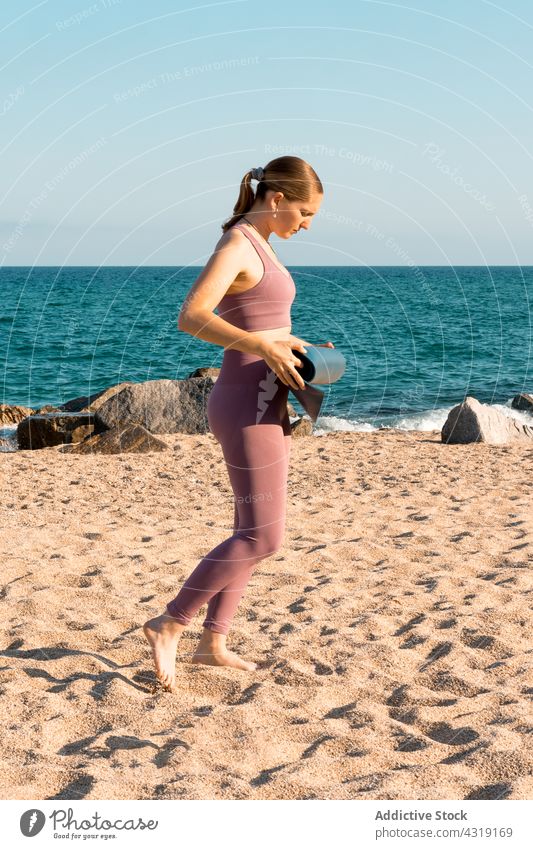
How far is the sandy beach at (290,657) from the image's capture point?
286 cm

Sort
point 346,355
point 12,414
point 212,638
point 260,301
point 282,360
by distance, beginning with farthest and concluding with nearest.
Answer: point 346,355, point 12,414, point 212,638, point 260,301, point 282,360

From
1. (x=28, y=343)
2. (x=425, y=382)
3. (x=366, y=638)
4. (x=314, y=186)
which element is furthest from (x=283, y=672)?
(x=28, y=343)

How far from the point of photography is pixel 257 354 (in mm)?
2879

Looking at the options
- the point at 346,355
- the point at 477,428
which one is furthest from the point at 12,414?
the point at 346,355

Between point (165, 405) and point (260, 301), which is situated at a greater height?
point (260, 301)

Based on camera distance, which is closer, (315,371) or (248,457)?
(315,371)

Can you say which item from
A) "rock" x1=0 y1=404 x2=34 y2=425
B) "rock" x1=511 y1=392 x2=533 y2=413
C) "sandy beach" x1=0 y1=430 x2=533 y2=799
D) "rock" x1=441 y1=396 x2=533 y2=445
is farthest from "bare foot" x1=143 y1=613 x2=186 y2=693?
"rock" x1=511 y1=392 x2=533 y2=413

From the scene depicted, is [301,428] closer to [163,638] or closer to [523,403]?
[523,403]

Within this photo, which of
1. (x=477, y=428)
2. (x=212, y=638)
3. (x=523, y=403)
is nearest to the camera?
(x=212, y=638)

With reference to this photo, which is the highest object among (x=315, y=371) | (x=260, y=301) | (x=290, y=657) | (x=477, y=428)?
(x=260, y=301)

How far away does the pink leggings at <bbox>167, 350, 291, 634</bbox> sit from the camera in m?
3.04

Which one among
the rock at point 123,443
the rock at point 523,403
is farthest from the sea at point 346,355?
the rock at point 123,443

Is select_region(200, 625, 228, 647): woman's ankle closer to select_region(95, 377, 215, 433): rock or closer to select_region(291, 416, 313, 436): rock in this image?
select_region(95, 377, 215, 433): rock

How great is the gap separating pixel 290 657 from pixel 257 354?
1.65 metres
